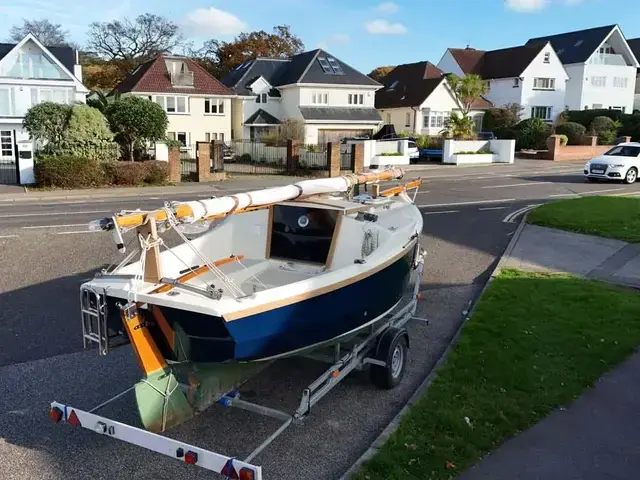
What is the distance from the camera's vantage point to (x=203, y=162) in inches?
1172

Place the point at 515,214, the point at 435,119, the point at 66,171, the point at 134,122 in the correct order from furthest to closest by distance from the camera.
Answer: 1. the point at 435,119
2. the point at 134,122
3. the point at 66,171
4. the point at 515,214

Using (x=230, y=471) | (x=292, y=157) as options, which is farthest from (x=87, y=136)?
(x=230, y=471)

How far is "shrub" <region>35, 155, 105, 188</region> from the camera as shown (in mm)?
26125

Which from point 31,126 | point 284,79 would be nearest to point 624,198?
point 31,126

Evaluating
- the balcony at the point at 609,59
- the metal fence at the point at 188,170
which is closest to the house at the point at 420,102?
the balcony at the point at 609,59

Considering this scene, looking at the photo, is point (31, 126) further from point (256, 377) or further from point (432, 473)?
point (432, 473)

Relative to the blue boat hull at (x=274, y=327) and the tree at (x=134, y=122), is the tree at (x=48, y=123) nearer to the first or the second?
the tree at (x=134, y=122)

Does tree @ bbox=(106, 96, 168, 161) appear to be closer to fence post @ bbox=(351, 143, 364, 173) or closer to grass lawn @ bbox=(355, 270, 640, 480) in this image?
fence post @ bbox=(351, 143, 364, 173)

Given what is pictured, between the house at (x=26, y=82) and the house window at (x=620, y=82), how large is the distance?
5178 cm

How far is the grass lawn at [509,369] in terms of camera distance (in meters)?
5.10

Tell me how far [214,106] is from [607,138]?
102ft

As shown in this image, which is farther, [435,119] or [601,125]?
[435,119]

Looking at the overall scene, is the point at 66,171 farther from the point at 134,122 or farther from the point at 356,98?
the point at 356,98

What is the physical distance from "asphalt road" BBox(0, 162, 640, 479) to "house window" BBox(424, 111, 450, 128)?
40726 millimetres
